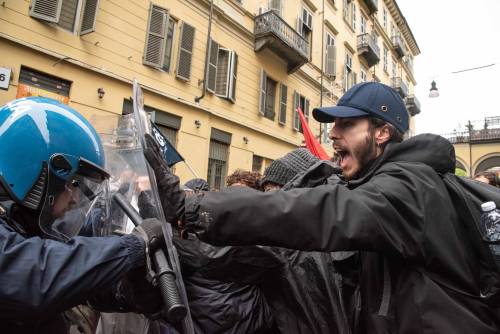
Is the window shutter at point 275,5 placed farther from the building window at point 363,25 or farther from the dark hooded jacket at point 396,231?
the dark hooded jacket at point 396,231

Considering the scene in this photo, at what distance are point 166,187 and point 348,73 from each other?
18202mm

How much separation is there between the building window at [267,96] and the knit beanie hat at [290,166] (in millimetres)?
9345

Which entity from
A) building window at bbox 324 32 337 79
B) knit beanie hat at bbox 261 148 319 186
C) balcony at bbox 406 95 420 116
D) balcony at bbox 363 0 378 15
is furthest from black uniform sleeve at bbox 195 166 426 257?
balcony at bbox 406 95 420 116

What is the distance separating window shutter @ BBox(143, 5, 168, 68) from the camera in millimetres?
8383

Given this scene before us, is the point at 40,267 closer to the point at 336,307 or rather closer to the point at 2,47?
the point at 336,307

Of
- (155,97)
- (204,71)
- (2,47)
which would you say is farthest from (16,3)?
(204,71)

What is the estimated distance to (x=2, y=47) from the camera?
601cm

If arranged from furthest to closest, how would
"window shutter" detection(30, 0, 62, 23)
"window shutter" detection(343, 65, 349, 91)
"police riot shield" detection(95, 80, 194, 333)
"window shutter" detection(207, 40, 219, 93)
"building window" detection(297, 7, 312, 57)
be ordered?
1. "window shutter" detection(343, 65, 349, 91)
2. "building window" detection(297, 7, 312, 57)
3. "window shutter" detection(207, 40, 219, 93)
4. "window shutter" detection(30, 0, 62, 23)
5. "police riot shield" detection(95, 80, 194, 333)

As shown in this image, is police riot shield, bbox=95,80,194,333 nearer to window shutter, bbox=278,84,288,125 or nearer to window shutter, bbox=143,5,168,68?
window shutter, bbox=143,5,168,68

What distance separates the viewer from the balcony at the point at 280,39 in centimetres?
1151

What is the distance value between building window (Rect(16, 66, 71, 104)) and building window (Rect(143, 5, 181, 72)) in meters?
2.05

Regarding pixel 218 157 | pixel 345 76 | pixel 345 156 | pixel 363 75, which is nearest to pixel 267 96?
pixel 218 157

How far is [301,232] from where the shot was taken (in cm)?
103

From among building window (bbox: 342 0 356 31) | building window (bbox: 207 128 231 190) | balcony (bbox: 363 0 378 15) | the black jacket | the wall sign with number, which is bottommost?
the black jacket
